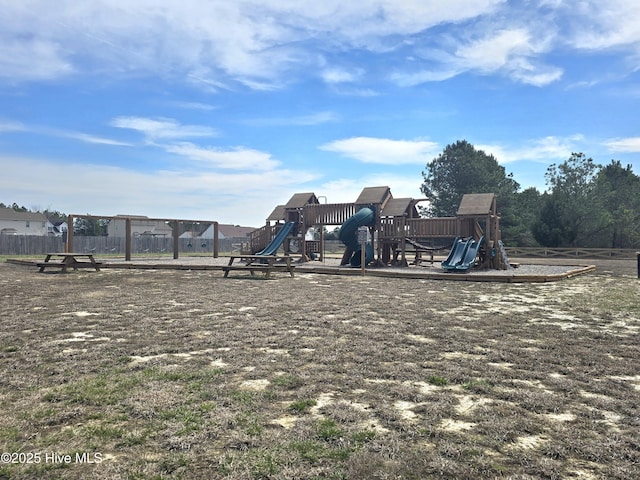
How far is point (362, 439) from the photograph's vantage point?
10.6 ft

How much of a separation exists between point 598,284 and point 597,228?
31101mm

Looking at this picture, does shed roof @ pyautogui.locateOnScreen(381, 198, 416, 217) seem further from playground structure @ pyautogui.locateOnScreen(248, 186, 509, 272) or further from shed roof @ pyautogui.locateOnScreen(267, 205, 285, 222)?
shed roof @ pyautogui.locateOnScreen(267, 205, 285, 222)

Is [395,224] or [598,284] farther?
[395,224]

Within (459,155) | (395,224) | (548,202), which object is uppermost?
(459,155)

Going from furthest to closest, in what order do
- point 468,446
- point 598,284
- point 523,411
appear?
point 598,284
point 523,411
point 468,446

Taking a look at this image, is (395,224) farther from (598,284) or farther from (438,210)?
(438,210)

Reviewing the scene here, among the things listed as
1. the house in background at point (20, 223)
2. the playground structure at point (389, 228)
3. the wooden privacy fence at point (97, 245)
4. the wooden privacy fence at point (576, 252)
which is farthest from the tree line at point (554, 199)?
the house in background at point (20, 223)

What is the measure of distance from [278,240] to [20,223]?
57658 mm

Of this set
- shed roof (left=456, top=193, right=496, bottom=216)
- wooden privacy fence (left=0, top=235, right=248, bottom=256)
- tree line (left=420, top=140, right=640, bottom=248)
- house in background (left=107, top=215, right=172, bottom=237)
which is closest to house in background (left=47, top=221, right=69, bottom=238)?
house in background (left=107, top=215, right=172, bottom=237)

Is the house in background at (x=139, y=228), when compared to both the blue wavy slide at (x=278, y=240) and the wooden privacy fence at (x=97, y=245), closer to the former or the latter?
the wooden privacy fence at (x=97, y=245)

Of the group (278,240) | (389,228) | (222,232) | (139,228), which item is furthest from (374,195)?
(222,232)

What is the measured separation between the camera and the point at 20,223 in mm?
65062

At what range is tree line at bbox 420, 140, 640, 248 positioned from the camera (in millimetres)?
41438

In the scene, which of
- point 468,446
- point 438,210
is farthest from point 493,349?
point 438,210
